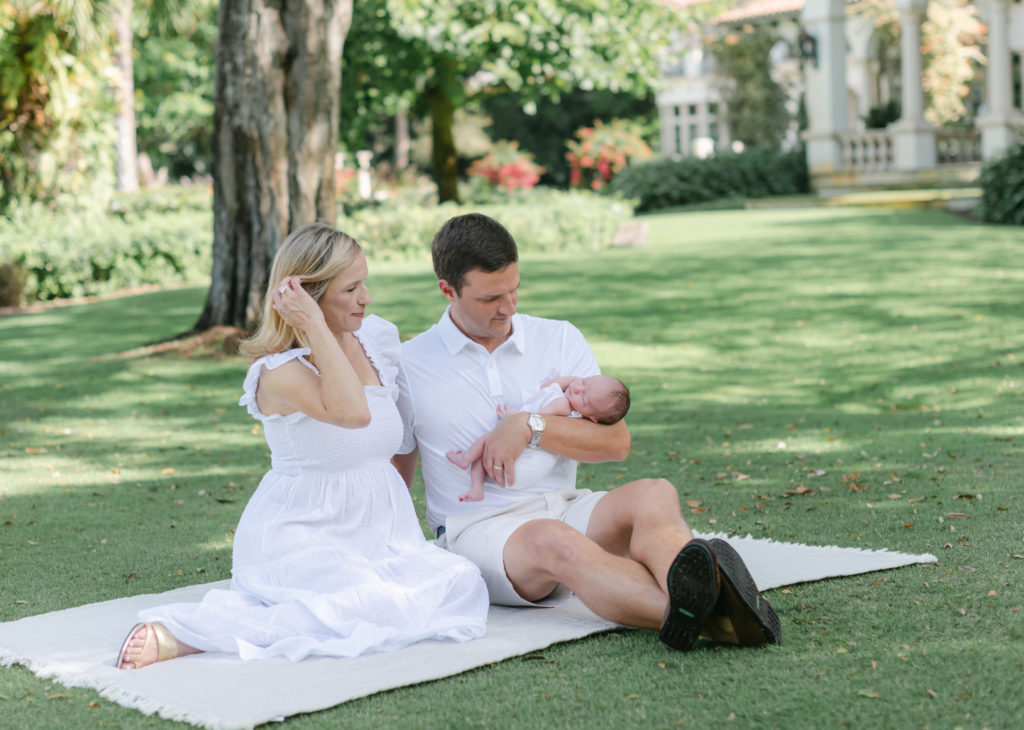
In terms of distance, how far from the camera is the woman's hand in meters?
3.96

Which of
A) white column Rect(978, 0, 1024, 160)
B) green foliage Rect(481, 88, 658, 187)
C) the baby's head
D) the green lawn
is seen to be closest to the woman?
the green lawn

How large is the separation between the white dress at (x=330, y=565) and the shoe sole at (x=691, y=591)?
2.33 ft

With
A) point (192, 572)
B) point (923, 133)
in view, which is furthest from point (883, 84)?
point (192, 572)

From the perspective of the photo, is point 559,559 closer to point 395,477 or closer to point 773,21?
point 395,477

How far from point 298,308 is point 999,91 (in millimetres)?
23405

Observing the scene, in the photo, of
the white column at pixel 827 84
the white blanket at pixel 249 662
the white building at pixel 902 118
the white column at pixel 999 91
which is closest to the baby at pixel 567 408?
the white blanket at pixel 249 662

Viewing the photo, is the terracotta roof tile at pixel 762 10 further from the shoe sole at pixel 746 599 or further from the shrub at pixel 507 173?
the shoe sole at pixel 746 599

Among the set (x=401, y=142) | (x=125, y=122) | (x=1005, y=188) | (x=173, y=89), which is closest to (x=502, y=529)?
(x=1005, y=188)

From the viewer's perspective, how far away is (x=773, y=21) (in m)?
38.2

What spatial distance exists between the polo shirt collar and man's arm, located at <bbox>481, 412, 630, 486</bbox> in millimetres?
327

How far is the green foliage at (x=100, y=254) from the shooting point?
1886cm

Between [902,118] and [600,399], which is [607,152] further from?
[600,399]

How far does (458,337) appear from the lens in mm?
4430

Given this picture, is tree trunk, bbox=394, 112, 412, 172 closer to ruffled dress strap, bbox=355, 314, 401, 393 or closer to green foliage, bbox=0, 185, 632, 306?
green foliage, bbox=0, 185, 632, 306
